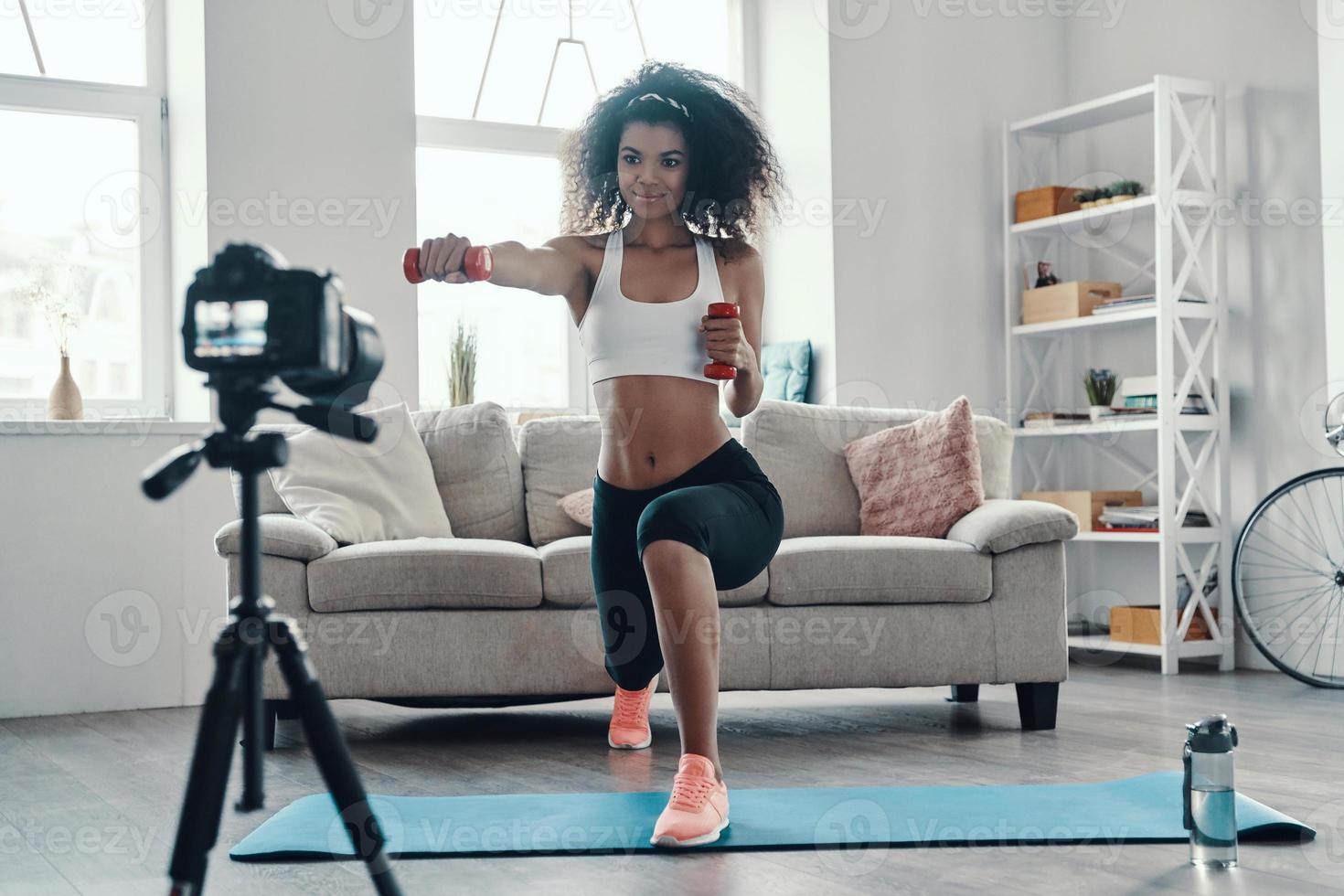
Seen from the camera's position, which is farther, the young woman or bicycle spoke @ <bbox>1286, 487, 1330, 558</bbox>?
bicycle spoke @ <bbox>1286, 487, 1330, 558</bbox>

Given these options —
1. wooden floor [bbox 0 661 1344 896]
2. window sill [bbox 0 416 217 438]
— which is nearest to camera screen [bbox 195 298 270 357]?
wooden floor [bbox 0 661 1344 896]

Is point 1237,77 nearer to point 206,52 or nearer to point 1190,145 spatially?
point 1190,145

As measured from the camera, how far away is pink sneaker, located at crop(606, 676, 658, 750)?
2936 millimetres

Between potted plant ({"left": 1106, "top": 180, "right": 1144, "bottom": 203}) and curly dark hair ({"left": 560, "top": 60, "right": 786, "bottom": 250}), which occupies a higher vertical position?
potted plant ({"left": 1106, "top": 180, "right": 1144, "bottom": 203})

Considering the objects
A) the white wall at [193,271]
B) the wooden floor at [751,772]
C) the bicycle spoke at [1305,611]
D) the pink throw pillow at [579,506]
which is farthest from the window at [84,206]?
the bicycle spoke at [1305,611]

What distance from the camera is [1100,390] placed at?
4.85 meters

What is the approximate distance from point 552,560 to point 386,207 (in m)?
1.77

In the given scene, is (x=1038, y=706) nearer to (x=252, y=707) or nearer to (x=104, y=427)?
(x=252, y=707)

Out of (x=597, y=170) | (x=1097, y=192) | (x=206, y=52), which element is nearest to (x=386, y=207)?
(x=206, y=52)

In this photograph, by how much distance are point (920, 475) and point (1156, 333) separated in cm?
175

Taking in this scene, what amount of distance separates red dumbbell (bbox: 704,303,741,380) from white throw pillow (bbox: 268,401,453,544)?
Answer: 1417mm

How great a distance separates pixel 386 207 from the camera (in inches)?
175

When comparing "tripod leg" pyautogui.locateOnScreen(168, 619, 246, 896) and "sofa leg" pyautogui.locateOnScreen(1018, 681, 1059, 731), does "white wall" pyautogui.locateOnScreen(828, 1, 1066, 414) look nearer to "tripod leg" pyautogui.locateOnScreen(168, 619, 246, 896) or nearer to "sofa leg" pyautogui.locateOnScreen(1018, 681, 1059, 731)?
"sofa leg" pyautogui.locateOnScreen(1018, 681, 1059, 731)

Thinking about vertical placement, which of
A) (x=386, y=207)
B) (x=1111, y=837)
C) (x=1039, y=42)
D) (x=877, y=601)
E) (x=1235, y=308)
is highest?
(x=1039, y=42)
